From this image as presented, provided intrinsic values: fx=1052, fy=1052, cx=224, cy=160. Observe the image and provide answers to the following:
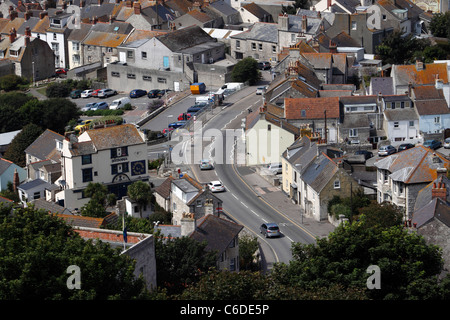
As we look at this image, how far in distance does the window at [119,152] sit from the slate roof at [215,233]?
67.0ft

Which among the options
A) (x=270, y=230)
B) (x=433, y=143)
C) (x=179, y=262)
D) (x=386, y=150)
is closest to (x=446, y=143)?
(x=433, y=143)

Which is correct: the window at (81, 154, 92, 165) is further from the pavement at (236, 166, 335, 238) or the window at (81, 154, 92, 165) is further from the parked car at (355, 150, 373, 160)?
the parked car at (355, 150, 373, 160)

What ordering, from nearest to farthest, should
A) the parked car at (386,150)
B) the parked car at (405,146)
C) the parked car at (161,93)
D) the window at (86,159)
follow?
the window at (86,159) → the parked car at (386,150) → the parked car at (405,146) → the parked car at (161,93)

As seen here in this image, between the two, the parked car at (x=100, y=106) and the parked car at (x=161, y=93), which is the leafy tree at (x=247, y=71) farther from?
the parked car at (x=100, y=106)

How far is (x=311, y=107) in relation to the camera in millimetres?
90750

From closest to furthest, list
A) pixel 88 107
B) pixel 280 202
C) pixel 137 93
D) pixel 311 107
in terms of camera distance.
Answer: pixel 280 202 → pixel 311 107 → pixel 88 107 → pixel 137 93

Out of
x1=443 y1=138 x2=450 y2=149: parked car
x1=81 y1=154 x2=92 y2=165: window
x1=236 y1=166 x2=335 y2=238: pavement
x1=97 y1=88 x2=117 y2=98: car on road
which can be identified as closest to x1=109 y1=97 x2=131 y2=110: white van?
x1=97 y1=88 x2=117 y2=98: car on road

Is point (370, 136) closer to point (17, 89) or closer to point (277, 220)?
point (277, 220)

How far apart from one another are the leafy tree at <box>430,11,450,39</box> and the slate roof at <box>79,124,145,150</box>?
5282cm

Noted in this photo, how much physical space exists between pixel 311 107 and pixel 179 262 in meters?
37.3

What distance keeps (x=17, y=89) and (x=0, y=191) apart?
142 feet

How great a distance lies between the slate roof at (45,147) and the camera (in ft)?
302

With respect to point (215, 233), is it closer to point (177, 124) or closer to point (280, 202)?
point (280, 202)

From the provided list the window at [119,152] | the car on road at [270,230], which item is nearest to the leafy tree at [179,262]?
the car on road at [270,230]
